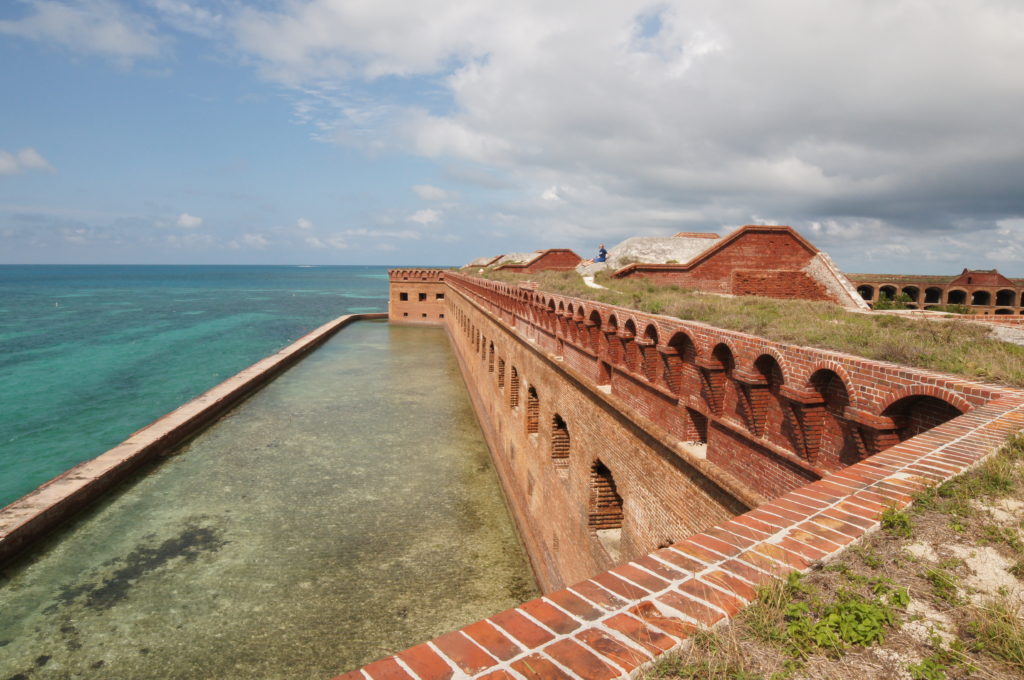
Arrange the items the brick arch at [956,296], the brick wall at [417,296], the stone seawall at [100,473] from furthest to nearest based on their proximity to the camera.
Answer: the brick wall at [417,296] → the brick arch at [956,296] → the stone seawall at [100,473]

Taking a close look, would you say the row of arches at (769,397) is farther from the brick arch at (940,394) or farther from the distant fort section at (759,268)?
the distant fort section at (759,268)

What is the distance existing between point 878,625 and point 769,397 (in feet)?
9.70

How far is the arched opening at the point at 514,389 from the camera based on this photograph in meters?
14.7

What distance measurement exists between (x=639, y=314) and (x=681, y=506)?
235cm

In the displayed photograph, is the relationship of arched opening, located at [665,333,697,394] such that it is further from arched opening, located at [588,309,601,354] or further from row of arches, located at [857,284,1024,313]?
row of arches, located at [857,284,1024,313]

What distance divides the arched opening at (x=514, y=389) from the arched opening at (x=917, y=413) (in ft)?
36.8

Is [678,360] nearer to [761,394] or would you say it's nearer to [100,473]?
[761,394]

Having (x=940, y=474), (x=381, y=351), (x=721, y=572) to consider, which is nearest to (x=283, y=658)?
(x=721, y=572)

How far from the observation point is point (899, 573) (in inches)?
86.2

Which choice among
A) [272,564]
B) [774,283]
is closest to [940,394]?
[272,564]

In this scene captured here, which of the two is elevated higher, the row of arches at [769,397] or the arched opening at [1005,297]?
the arched opening at [1005,297]

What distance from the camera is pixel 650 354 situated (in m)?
6.57

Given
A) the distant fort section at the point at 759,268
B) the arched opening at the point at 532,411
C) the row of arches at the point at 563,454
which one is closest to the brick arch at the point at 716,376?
the row of arches at the point at 563,454

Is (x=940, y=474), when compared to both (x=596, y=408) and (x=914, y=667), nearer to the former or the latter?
(x=914, y=667)
